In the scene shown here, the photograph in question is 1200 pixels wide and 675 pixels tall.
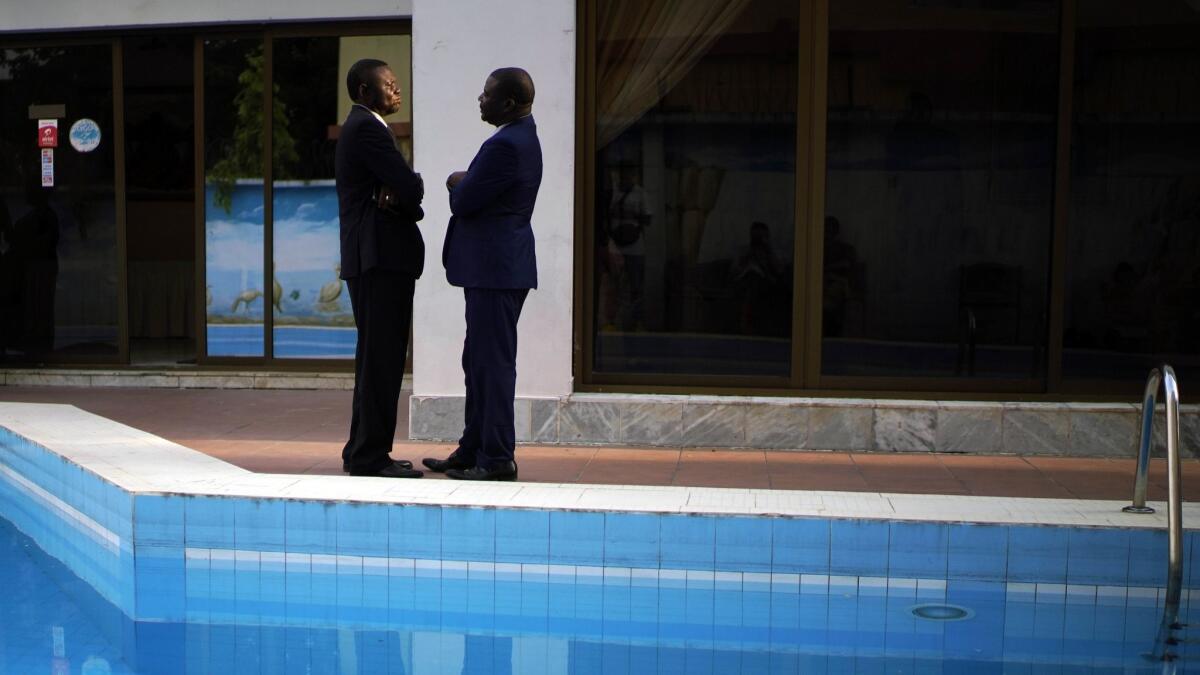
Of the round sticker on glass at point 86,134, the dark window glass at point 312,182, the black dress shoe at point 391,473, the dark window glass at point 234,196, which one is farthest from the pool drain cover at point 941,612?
the round sticker on glass at point 86,134

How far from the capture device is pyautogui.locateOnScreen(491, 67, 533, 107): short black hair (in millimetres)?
5477

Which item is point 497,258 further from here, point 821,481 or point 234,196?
point 234,196

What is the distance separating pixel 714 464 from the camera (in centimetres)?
619

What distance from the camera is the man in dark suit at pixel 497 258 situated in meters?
5.47

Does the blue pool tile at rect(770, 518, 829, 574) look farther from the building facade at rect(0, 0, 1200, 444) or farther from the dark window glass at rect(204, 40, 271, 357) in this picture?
the dark window glass at rect(204, 40, 271, 357)

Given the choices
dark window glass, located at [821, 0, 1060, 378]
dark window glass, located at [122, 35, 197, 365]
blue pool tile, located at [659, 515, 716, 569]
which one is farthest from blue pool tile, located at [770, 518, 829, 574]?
dark window glass, located at [122, 35, 197, 365]

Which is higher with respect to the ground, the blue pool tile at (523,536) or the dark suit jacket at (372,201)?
the dark suit jacket at (372,201)

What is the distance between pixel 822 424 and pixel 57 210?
6.30m

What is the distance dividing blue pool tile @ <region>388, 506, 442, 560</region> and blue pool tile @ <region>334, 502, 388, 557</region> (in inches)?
1.3

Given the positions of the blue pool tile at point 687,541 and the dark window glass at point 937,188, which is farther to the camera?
the dark window glass at point 937,188

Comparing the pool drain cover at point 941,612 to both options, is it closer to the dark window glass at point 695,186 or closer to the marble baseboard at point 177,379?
the dark window glass at point 695,186

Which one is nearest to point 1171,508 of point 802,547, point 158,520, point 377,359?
point 802,547

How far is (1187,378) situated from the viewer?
21.8 ft

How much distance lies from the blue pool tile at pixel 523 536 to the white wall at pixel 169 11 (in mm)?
5178
